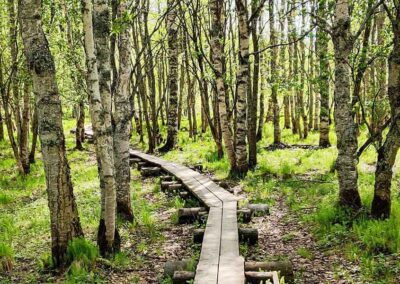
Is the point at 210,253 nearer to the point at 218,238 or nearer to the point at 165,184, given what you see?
the point at 218,238

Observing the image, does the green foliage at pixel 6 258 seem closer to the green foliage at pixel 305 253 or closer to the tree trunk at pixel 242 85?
the green foliage at pixel 305 253

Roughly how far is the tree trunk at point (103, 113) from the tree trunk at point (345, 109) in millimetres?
4053

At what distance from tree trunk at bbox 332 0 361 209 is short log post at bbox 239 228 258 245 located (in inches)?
74.1

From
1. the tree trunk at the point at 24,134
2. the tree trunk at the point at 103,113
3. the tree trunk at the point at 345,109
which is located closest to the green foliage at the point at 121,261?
the tree trunk at the point at 103,113

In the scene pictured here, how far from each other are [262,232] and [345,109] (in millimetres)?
2766

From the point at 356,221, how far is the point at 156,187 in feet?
21.4

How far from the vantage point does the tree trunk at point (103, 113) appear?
5707mm

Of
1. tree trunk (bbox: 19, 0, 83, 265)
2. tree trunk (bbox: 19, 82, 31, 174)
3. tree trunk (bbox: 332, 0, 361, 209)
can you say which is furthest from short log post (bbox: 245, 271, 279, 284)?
tree trunk (bbox: 19, 82, 31, 174)

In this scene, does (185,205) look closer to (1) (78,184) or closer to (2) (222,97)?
(2) (222,97)

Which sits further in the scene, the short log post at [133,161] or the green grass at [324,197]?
the short log post at [133,161]

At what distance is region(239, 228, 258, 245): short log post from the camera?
713 centimetres

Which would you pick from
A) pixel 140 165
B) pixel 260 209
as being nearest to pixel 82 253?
pixel 260 209

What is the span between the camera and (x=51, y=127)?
222 inches

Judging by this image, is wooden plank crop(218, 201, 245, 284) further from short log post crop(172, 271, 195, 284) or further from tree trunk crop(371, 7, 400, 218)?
tree trunk crop(371, 7, 400, 218)
